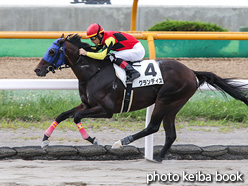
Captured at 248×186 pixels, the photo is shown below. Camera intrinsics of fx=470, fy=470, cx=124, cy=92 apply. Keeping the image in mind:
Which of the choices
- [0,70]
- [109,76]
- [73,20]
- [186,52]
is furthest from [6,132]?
[73,20]

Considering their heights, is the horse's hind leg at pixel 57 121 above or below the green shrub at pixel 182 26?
above

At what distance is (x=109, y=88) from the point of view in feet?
15.3

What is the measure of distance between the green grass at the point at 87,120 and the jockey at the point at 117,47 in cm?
183

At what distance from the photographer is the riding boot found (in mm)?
4637

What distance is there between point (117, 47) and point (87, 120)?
2.23 meters

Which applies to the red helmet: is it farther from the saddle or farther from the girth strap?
the girth strap

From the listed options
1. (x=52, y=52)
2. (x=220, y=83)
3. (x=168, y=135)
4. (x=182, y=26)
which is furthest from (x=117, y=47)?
(x=182, y=26)

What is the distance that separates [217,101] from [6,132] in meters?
3.25

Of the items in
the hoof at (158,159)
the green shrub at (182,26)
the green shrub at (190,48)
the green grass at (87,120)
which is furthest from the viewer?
the green shrub at (182,26)

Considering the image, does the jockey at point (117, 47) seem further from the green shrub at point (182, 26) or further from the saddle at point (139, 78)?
the green shrub at point (182, 26)

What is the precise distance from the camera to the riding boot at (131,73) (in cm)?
464

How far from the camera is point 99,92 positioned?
464cm

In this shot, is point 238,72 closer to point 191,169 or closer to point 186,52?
point 186,52

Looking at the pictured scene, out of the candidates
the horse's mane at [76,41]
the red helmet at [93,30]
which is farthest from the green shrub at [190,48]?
the red helmet at [93,30]
